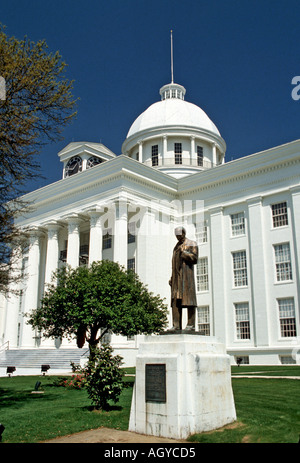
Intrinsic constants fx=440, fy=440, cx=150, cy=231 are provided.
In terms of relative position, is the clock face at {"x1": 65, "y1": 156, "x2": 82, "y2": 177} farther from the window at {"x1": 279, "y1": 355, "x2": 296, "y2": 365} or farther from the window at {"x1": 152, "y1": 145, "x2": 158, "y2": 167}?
the window at {"x1": 279, "y1": 355, "x2": 296, "y2": 365}

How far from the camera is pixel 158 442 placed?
827 cm

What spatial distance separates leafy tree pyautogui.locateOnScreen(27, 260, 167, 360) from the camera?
73.6 feet

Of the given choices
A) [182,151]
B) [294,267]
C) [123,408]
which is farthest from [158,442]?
[182,151]

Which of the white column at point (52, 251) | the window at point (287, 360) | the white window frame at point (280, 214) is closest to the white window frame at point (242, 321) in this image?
the window at point (287, 360)

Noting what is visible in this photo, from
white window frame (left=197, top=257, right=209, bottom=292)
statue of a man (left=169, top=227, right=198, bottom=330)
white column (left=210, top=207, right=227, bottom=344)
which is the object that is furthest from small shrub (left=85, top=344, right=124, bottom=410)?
white window frame (left=197, top=257, right=209, bottom=292)

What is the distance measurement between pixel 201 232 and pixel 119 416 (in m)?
27.0

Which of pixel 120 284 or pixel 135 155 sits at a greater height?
pixel 135 155

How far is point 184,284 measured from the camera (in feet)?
33.4

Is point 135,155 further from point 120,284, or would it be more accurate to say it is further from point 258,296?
point 120,284

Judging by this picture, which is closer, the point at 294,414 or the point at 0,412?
the point at 294,414

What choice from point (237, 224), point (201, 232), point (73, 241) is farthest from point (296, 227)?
point (73, 241)

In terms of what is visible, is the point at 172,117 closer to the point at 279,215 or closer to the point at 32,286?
the point at 279,215

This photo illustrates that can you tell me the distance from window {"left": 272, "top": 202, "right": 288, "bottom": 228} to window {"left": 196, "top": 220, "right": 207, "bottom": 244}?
20.5 feet
